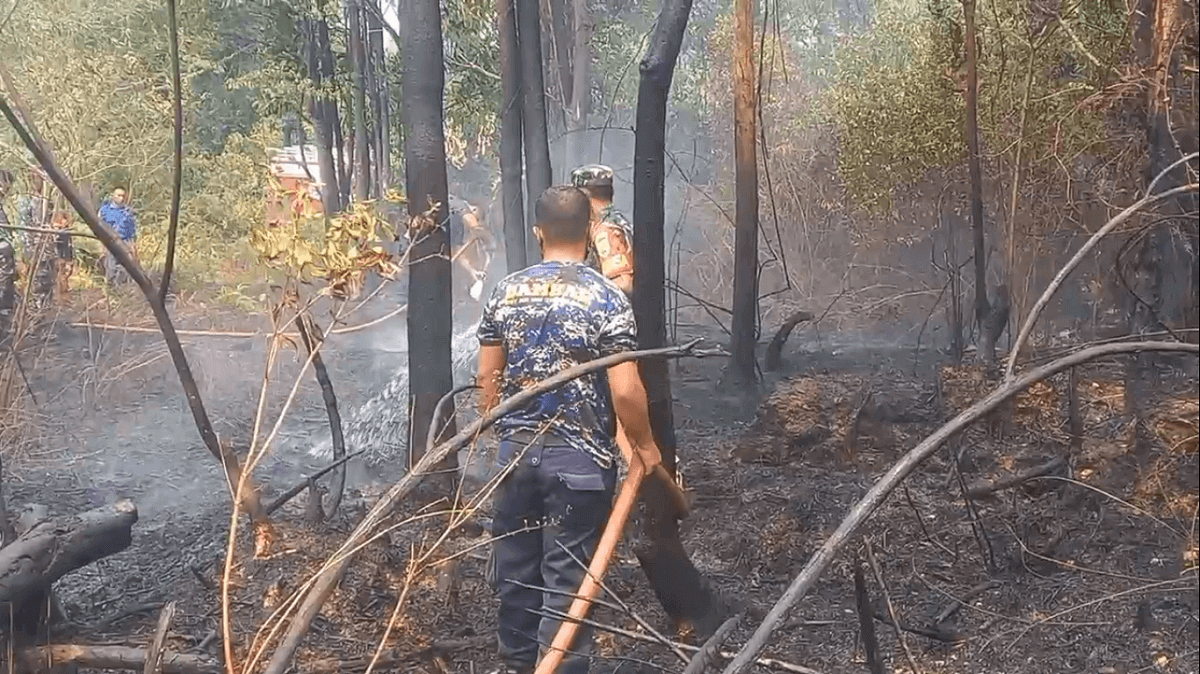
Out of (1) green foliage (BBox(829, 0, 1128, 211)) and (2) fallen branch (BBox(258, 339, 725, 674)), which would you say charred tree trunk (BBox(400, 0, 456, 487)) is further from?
(2) fallen branch (BBox(258, 339, 725, 674))

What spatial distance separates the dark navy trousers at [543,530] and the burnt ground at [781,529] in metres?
0.22

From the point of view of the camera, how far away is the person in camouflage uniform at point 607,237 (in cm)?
514

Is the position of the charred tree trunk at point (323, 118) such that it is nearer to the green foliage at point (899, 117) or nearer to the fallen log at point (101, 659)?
the green foliage at point (899, 117)

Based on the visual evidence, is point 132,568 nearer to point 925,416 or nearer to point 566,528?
point 566,528

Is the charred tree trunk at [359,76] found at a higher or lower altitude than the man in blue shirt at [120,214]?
higher

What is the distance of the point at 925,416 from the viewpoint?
7961 mm

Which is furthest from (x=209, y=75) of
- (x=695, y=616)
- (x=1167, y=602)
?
(x=1167, y=602)

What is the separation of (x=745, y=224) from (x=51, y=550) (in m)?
6.55

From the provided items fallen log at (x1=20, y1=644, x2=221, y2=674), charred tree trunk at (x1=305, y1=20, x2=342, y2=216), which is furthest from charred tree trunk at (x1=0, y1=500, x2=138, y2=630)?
charred tree trunk at (x1=305, y1=20, x2=342, y2=216)

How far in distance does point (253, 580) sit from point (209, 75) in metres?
9.76

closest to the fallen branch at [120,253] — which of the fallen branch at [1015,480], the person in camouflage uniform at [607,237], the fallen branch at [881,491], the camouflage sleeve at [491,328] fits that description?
the camouflage sleeve at [491,328]

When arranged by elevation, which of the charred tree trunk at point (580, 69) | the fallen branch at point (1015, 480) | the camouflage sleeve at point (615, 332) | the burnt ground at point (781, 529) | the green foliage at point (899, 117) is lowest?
the burnt ground at point (781, 529)

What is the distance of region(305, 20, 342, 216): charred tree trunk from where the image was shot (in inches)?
473

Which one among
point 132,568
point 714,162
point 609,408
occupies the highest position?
point 714,162
